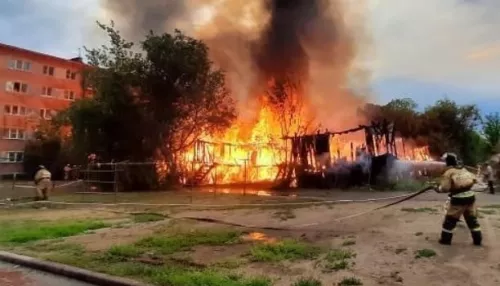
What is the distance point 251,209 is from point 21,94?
4783 centimetres

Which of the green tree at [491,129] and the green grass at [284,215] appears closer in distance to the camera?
the green grass at [284,215]

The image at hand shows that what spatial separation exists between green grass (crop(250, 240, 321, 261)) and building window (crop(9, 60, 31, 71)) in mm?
53045

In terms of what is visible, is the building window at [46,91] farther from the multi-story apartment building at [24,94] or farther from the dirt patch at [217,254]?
the dirt patch at [217,254]

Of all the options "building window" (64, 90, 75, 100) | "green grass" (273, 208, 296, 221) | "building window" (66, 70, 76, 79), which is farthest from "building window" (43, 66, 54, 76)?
"green grass" (273, 208, 296, 221)

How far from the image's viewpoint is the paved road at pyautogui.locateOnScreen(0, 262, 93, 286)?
271 inches

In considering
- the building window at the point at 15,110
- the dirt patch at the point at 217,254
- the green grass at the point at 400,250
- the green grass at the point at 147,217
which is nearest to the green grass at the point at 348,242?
the green grass at the point at 400,250

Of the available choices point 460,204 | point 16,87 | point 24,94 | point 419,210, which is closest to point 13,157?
point 24,94

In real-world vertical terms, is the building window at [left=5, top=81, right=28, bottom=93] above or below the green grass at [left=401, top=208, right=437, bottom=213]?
above

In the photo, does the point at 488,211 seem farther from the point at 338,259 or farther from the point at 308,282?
the point at 308,282

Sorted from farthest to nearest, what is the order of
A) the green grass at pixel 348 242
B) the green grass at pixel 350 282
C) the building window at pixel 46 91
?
the building window at pixel 46 91
the green grass at pixel 348 242
the green grass at pixel 350 282

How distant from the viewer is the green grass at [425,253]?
741cm

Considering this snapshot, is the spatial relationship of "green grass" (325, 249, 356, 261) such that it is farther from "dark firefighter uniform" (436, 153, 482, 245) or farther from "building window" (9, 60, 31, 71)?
"building window" (9, 60, 31, 71)

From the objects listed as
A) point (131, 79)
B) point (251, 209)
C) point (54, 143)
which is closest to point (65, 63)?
point (54, 143)

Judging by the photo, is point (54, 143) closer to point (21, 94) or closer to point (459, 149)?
point (21, 94)
